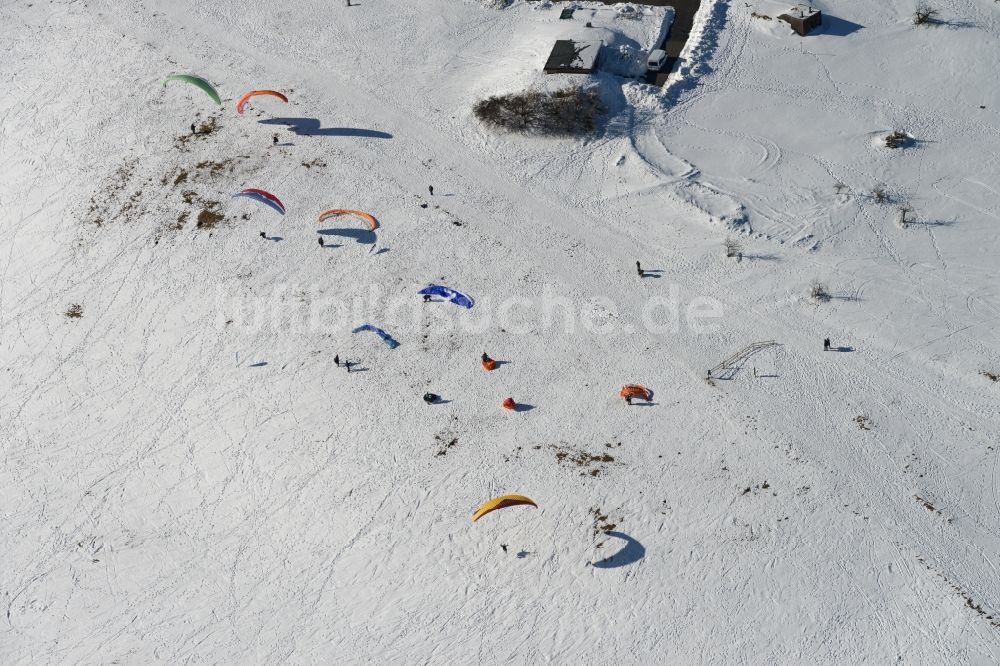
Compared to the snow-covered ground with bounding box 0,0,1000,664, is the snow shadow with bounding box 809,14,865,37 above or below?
above

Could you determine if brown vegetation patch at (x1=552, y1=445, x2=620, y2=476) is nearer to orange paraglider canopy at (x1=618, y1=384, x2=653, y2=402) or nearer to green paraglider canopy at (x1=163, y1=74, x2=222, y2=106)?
orange paraglider canopy at (x1=618, y1=384, x2=653, y2=402)

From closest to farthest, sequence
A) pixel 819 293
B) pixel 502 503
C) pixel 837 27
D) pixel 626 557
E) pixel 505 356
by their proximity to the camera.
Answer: pixel 502 503 < pixel 626 557 < pixel 505 356 < pixel 819 293 < pixel 837 27

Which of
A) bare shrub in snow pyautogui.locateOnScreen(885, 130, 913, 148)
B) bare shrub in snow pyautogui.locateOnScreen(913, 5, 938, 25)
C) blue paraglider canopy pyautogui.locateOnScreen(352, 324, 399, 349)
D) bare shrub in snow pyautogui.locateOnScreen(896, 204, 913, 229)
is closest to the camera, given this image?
blue paraglider canopy pyautogui.locateOnScreen(352, 324, 399, 349)

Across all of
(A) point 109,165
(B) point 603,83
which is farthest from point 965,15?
(A) point 109,165

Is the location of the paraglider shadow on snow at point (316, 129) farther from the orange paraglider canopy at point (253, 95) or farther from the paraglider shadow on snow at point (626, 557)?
the paraglider shadow on snow at point (626, 557)

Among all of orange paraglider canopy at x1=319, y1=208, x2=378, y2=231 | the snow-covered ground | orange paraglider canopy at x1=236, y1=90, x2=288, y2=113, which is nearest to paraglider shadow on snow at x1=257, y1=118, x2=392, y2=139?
the snow-covered ground

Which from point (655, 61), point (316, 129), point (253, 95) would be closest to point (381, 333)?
point (316, 129)

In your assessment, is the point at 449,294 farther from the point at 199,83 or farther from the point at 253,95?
the point at 199,83

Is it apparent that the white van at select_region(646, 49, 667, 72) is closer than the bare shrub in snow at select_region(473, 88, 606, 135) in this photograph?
No
